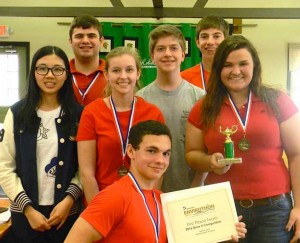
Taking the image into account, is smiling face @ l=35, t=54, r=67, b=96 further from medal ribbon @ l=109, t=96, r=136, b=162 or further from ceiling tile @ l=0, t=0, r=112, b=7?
ceiling tile @ l=0, t=0, r=112, b=7

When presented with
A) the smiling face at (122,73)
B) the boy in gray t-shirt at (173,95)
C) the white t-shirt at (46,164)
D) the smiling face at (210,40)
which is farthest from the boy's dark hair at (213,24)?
the white t-shirt at (46,164)

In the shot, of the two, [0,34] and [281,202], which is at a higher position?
[0,34]

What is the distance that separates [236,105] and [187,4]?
520 centimetres

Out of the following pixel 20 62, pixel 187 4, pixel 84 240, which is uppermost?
pixel 187 4

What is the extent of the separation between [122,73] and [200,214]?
0.87 meters

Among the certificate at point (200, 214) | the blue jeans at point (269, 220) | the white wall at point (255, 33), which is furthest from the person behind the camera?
the white wall at point (255, 33)

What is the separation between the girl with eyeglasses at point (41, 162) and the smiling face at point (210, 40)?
3.72ft

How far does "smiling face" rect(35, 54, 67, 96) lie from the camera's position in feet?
7.18

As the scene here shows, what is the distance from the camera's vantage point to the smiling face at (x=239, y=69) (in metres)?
1.99

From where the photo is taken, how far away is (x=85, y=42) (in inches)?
108

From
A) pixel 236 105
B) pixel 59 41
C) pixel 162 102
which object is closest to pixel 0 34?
pixel 59 41

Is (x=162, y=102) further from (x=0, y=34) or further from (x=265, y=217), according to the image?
(x=0, y=34)

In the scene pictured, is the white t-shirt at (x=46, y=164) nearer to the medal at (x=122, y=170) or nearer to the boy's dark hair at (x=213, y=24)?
the medal at (x=122, y=170)

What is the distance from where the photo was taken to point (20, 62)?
22.0ft
